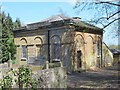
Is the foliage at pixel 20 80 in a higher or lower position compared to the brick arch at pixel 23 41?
lower

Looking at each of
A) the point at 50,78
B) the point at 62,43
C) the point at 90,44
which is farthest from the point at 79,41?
the point at 50,78

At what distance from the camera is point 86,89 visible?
29.0 feet

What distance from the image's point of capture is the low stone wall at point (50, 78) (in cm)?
534

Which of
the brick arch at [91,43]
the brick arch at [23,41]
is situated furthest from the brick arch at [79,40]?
the brick arch at [23,41]

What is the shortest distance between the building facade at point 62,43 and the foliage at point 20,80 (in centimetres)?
1067

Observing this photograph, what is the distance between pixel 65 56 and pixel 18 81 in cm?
1158

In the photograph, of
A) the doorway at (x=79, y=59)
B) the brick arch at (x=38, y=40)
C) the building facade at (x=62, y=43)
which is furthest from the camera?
the brick arch at (x=38, y=40)

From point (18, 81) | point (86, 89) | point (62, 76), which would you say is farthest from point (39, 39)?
point (18, 81)

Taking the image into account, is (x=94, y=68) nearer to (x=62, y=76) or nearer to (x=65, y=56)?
(x=65, y=56)

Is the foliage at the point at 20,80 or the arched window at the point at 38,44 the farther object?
the arched window at the point at 38,44

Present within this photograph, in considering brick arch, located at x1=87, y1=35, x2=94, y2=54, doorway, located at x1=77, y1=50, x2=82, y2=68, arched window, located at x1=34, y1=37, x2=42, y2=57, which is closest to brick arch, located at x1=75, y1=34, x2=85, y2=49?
doorway, located at x1=77, y1=50, x2=82, y2=68

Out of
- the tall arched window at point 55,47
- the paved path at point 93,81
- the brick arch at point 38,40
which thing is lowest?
the paved path at point 93,81

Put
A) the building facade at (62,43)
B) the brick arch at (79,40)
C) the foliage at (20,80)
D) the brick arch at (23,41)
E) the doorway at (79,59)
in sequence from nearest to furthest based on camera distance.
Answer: the foliage at (20,80) → the building facade at (62,43) → the brick arch at (79,40) → the doorway at (79,59) → the brick arch at (23,41)

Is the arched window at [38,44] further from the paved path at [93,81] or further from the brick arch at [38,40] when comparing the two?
the paved path at [93,81]
